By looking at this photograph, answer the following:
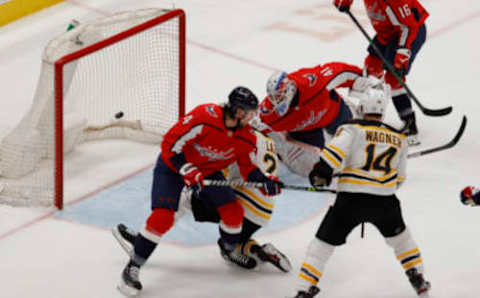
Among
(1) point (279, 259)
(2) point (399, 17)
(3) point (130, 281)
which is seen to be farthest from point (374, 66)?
(3) point (130, 281)

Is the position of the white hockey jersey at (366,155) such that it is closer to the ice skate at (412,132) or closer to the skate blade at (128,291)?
the skate blade at (128,291)

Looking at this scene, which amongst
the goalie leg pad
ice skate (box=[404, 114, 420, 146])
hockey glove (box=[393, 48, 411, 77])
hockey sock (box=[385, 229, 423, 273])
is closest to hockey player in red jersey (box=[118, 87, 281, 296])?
hockey sock (box=[385, 229, 423, 273])

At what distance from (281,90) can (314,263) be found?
109 cm

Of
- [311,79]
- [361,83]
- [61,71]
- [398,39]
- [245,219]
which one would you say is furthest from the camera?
[398,39]

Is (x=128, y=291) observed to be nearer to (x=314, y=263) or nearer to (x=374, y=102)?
(x=314, y=263)

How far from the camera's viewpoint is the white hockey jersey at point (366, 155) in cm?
435

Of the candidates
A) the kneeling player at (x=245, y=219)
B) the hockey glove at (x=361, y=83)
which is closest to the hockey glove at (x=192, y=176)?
the kneeling player at (x=245, y=219)

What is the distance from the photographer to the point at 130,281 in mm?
4691

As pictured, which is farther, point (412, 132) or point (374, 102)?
point (412, 132)

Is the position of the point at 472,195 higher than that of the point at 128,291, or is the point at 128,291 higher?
the point at 472,195

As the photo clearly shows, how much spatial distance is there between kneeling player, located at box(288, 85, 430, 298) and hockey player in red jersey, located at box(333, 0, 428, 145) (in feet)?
4.89

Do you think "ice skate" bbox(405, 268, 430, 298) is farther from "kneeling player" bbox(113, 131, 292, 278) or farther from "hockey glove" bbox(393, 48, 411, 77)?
"hockey glove" bbox(393, 48, 411, 77)

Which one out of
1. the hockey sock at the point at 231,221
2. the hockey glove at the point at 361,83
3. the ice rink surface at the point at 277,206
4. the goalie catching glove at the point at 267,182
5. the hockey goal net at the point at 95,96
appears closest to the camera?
the goalie catching glove at the point at 267,182

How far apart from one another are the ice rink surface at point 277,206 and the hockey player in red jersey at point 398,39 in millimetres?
311
